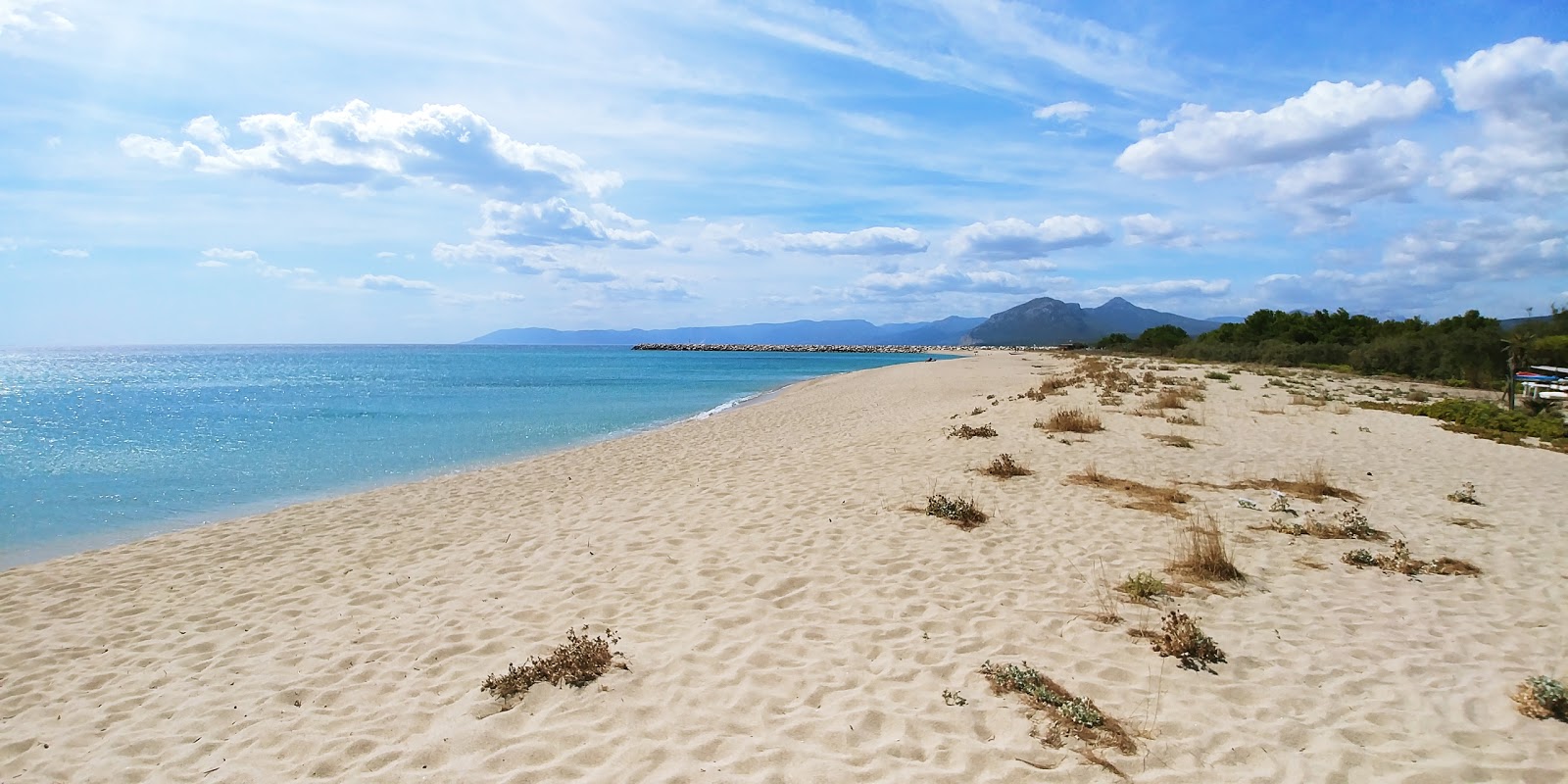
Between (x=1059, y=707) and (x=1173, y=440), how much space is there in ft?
38.5

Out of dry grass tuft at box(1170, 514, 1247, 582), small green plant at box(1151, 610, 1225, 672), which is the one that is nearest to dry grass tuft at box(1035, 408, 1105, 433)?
dry grass tuft at box(1170, 514, 1247, 582)

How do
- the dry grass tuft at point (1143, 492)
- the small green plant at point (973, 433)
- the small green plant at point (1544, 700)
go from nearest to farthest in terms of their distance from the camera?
the small green plant at point (1544, 700) < the dry grass tuft at point (1143, 492) < the small green plant at point (973, 433)

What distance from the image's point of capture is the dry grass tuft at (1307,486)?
10.0 meters

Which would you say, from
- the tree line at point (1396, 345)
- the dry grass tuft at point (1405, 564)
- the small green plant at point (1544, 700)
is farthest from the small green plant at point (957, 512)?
the tree line at point (1396, 345)

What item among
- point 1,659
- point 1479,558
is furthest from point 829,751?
point 1479,558

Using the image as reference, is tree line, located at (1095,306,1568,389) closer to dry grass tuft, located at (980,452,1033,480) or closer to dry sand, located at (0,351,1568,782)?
dry grass tuft, located at (980,452,1033,480)

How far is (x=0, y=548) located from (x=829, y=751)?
1302 centimetres

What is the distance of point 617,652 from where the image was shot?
207 inches

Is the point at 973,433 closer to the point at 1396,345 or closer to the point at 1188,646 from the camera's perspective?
the point at 1188,646

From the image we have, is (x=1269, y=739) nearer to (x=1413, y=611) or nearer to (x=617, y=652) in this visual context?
(x=1413, y=611)

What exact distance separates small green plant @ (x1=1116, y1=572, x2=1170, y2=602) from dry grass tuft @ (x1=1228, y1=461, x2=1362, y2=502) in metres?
5.37

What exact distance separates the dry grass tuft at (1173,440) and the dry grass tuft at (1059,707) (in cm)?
1093

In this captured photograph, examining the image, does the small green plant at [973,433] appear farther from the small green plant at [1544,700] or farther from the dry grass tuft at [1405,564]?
the small green plant at [1544,700]

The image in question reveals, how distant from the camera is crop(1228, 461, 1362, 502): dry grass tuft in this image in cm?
1002
